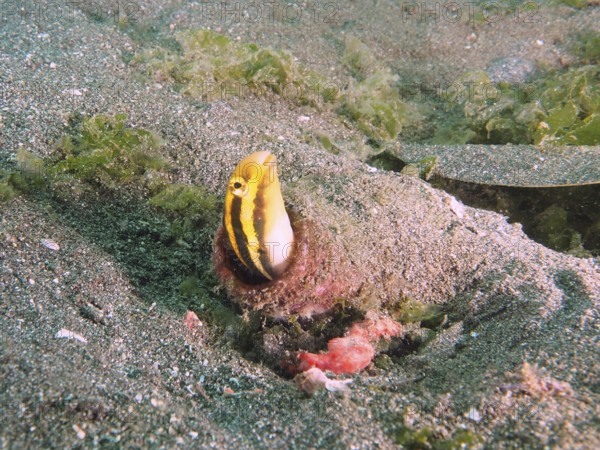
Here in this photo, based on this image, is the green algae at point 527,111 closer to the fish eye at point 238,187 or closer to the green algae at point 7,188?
the fish eye at point 238,187

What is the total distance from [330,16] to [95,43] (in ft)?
10.7

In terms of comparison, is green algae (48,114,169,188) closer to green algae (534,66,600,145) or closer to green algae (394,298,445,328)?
green algae (394,298,445,328)

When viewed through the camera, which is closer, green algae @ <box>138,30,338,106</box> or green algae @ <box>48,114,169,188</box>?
green algae @ <box>48,114,169,188</box>

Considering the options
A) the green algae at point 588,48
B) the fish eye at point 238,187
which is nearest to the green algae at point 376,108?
the green algae at point 588,48

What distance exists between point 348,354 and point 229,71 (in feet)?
10.2

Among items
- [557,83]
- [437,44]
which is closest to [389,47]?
[437,44]

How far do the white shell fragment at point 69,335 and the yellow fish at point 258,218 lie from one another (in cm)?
86

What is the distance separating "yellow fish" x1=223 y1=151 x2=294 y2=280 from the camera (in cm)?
213

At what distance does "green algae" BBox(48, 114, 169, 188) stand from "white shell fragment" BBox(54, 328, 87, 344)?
4.45 feet

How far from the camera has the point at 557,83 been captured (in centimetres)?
484

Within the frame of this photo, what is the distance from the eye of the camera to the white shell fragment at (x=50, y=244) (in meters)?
2.66

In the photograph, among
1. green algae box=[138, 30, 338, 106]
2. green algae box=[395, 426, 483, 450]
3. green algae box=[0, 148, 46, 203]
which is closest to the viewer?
green algae box=[395, 426, 483, 450]

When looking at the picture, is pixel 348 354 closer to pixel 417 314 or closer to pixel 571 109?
pixel 417 314

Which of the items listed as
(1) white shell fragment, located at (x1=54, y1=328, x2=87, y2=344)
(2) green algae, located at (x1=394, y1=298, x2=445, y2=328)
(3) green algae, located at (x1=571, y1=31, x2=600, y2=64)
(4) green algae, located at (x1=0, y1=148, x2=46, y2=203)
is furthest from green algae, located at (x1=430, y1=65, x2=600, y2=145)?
(1) white shell fragment, located at (x1=54, y1=328, x2=87, y2=344)
